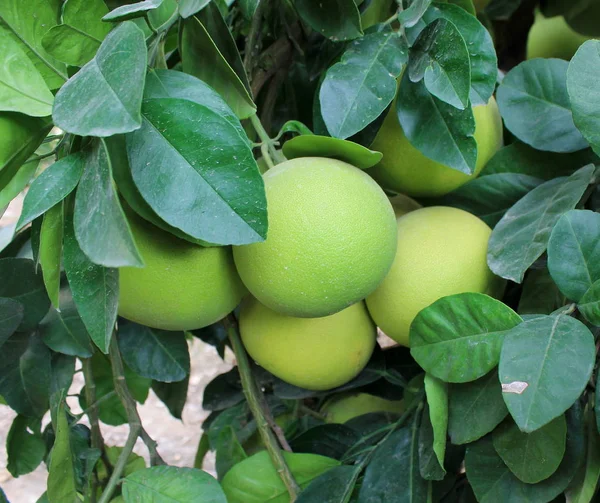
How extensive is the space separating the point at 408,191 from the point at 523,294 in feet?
0.47

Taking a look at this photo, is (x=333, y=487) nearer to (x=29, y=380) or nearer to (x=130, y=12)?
(x=29, y=380)

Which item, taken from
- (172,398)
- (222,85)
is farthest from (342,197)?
(172,398)

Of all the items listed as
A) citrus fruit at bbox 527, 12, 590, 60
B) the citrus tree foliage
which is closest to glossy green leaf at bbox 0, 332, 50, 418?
the citrus tree foliage

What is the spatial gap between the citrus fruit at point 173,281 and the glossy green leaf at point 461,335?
0.52ft

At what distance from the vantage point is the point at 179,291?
50 cm

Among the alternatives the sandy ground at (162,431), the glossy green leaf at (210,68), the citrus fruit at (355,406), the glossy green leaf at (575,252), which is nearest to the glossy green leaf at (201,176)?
the glossy green leaf at (210,68)

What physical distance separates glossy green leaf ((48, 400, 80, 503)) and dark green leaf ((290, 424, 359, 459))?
0.25 meters

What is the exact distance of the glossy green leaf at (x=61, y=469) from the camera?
1.69 feet

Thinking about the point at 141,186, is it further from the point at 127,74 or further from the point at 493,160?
the point at 493,160

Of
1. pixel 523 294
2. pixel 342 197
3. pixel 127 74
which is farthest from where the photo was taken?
pixel 523 294

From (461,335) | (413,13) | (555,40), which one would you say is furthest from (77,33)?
(555,40)

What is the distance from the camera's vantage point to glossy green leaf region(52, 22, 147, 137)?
337mm

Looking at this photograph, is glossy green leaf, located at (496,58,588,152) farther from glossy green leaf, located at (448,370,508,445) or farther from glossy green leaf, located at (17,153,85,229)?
glossy green leaf, located at (17,153,85,229)

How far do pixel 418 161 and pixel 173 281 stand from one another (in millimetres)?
248
